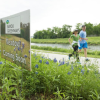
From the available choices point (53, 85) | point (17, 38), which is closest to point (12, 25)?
point (17, 38)

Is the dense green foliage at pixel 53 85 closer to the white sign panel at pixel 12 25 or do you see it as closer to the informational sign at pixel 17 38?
the informational sign at pixel 17 38

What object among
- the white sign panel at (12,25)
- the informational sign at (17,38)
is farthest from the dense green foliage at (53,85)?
the white sign panel at (12,25)

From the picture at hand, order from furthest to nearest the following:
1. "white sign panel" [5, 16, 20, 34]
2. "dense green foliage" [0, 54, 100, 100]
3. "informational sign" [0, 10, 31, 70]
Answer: "white sign panel" [5, 16, 20, 34], "informational sign" [0, 10, 31, 70], "dense green foliage" [0, 54, 100, 100]

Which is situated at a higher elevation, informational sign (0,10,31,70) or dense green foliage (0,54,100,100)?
informational sign (0,10,31,70)

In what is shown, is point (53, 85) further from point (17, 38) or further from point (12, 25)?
point (12, 25)

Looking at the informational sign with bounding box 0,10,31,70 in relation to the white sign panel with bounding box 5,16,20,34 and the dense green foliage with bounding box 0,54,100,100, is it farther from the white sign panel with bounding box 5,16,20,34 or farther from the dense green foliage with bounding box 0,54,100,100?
the dense green foliage with bounding box 0,54,100,100

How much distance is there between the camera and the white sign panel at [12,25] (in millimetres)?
2545

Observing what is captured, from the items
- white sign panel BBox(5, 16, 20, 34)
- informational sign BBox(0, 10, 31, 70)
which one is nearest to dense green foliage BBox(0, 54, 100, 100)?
informational sign BBox(0, 10, 31, 70)

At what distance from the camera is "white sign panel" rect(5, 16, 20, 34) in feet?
8.35

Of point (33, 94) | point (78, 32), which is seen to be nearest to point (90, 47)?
point (78, 32)

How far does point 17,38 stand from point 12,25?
1.21ft

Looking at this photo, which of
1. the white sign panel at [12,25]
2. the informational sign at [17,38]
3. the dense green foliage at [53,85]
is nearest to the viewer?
the dense green foliage at [53,85]

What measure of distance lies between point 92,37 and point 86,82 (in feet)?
11.4

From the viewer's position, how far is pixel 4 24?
320 centimetres
